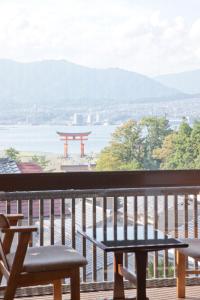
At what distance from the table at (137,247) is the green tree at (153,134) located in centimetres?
103

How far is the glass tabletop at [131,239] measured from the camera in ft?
12.1

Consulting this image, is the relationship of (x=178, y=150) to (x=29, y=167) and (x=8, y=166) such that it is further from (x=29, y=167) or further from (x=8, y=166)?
(x=8, y=166)

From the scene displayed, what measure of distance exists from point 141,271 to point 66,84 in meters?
2.11

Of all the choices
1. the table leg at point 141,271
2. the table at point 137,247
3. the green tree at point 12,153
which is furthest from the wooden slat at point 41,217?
the table leg at point 141,271

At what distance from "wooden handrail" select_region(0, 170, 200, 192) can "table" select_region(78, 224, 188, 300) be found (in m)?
0.75

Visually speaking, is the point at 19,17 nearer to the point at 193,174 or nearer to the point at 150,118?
the point at 150,118

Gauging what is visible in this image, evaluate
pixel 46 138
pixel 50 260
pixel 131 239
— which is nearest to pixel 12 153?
pixel 46 138

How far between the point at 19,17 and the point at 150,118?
4.83 ft

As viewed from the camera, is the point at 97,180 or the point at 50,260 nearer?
the point at 50,260

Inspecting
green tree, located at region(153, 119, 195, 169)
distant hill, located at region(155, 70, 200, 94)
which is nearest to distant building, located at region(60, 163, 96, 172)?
green tree, located at region(153, 119, 195, 169)

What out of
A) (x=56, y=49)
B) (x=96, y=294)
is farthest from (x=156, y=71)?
(x=96, y=294)

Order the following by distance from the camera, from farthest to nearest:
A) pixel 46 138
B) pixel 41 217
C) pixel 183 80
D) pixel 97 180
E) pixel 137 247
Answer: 1. pixel 183 80
2. pixel 46 138
3. pixel 97 180
4. pixel 41 217
5. pixel 137 247

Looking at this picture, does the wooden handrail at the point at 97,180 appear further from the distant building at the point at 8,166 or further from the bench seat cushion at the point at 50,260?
the bench seat cushion at the point at 50,260

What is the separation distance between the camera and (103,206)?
4891mm
